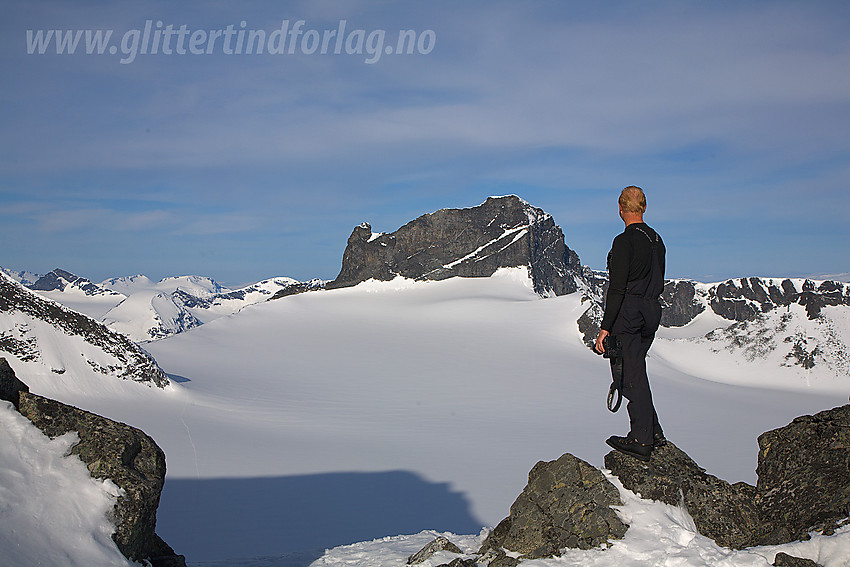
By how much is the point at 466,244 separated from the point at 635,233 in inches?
2851

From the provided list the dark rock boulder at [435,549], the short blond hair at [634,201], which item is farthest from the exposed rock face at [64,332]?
the short blond hair at [634,201]

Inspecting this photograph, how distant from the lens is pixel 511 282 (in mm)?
71688

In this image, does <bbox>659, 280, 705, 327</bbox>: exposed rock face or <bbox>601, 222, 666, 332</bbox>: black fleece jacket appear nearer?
<bbox>601, 222, 666, 332</bbox>: black fleece jacket

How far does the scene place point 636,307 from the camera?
6328 millimetres

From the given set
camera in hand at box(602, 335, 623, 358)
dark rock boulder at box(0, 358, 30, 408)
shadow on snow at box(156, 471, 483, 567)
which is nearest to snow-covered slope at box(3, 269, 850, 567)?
shadow on snow at box(156, 471, 483, 567)

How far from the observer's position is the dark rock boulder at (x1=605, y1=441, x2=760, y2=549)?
243 inches

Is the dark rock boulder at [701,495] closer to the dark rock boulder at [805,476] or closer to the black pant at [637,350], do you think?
the dark rock boulder at [805,476]

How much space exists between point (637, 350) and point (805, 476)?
6.73ft

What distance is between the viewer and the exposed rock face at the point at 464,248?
75.8m

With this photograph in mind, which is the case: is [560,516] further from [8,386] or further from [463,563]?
[8,386]

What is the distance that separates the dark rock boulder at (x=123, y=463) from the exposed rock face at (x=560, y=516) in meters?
3.55

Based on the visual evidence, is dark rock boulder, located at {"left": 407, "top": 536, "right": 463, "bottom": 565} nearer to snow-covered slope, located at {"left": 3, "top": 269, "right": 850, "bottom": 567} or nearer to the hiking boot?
snow-covered slope, located at {"left": 3, "top": 269, "right": 850, "bottom": 567}

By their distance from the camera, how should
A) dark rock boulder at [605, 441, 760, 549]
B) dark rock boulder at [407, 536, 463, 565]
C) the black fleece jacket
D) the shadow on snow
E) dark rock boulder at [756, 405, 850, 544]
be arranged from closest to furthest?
dark rock boulder at [756, 405, 850, 544], dark rock boulder at [605, 441, 760, 549], the black fleece jacket, dark rock boulder at [407, 536, 463, 565], the shadow on snow

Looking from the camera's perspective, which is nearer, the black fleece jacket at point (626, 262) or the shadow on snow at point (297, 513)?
the black fleece jacket at point (626, 262)
